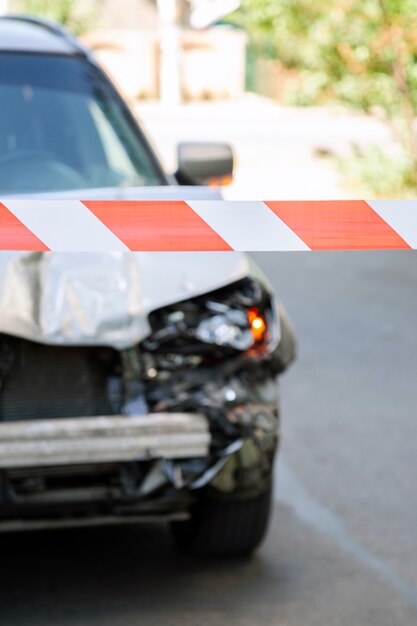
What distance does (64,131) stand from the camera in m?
6.48

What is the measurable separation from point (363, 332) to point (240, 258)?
5501 mm

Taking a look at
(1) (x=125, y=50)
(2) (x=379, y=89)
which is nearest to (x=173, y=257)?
(2) (x=379, y=89)

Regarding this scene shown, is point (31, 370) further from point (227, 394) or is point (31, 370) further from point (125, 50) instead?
point (125, 50)

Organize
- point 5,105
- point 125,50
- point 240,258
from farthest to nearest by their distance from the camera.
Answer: point 125,50 → point 5,105 → point 240,258

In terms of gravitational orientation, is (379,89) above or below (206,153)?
below

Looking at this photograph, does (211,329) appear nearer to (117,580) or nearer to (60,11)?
(117,580)

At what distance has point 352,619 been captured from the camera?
16.6 feet

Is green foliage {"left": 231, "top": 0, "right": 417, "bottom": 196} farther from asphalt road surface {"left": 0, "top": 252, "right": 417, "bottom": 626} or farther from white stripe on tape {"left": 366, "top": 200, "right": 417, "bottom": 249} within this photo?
white stripe on tape {"left": 366, "top": 200, "right": 417, "bottom": 249}

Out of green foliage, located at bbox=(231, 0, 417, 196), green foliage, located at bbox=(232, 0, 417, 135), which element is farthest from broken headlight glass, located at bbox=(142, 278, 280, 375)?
green foliage, located at bbox=(232, 0, 417, 135)

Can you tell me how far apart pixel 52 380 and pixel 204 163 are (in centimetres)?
204

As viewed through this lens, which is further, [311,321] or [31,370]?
[311,321]

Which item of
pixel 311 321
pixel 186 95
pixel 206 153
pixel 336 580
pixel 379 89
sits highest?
pixel 206 153

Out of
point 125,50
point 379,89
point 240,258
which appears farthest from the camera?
point 125,50

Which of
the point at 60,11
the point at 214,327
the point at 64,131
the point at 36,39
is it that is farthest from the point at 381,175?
the point at 60,11
